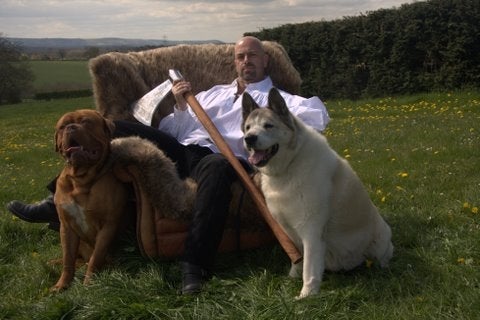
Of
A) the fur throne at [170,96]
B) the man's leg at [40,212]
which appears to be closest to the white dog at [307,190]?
the fur throne at [170,96]

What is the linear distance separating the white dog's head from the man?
1.76ft

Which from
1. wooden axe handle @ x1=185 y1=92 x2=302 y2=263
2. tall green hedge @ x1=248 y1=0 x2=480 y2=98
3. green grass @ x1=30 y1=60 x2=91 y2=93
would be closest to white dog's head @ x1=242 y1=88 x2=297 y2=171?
wooden axe handle @ x1=185 y1=92 x2=302 y2=263

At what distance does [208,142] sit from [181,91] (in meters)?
0.52

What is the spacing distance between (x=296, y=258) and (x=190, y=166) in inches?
54.5

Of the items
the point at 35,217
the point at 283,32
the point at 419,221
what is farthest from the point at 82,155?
the point at 283,32

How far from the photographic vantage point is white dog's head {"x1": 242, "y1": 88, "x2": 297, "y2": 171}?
3.47 meters

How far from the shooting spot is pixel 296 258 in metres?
3.70

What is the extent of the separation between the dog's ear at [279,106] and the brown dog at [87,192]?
132 centimetres

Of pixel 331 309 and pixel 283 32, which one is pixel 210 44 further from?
pixel 283 32

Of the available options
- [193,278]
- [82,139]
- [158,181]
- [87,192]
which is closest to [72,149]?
[82,139]

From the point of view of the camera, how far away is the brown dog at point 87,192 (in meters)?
3.82

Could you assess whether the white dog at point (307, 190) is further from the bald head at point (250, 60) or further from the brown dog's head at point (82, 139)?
the bald head at point (250, 60)

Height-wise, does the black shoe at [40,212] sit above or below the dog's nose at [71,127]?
below

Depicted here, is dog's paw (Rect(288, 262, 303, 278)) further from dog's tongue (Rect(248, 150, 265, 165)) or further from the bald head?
the bald head
